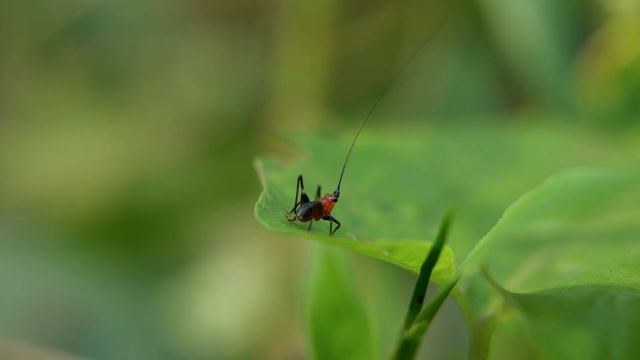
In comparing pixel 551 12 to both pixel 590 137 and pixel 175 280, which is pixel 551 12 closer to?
pixel 590 137

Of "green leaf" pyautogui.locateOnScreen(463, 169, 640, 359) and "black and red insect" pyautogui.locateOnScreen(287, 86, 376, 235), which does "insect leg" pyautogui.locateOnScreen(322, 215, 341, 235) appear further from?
"green leaf" pyautogui.locateOnScreen(463, 169, 640, 359)

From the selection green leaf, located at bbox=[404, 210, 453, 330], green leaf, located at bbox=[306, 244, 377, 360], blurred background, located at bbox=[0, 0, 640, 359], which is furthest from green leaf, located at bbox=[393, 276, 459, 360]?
blurred background, located at bbox=[0, 0, 640, 359]

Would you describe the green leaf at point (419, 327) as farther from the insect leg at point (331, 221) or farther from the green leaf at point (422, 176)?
the insect leg at point (331, 221)

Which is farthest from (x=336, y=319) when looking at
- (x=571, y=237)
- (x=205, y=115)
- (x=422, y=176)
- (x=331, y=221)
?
(x=205, y=115)

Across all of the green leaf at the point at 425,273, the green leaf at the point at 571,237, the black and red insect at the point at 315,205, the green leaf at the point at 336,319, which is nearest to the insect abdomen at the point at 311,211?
the black and red insect at the point at 315,205

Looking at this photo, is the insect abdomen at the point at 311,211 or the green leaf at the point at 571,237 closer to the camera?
the green leaf at the point at 571,237
